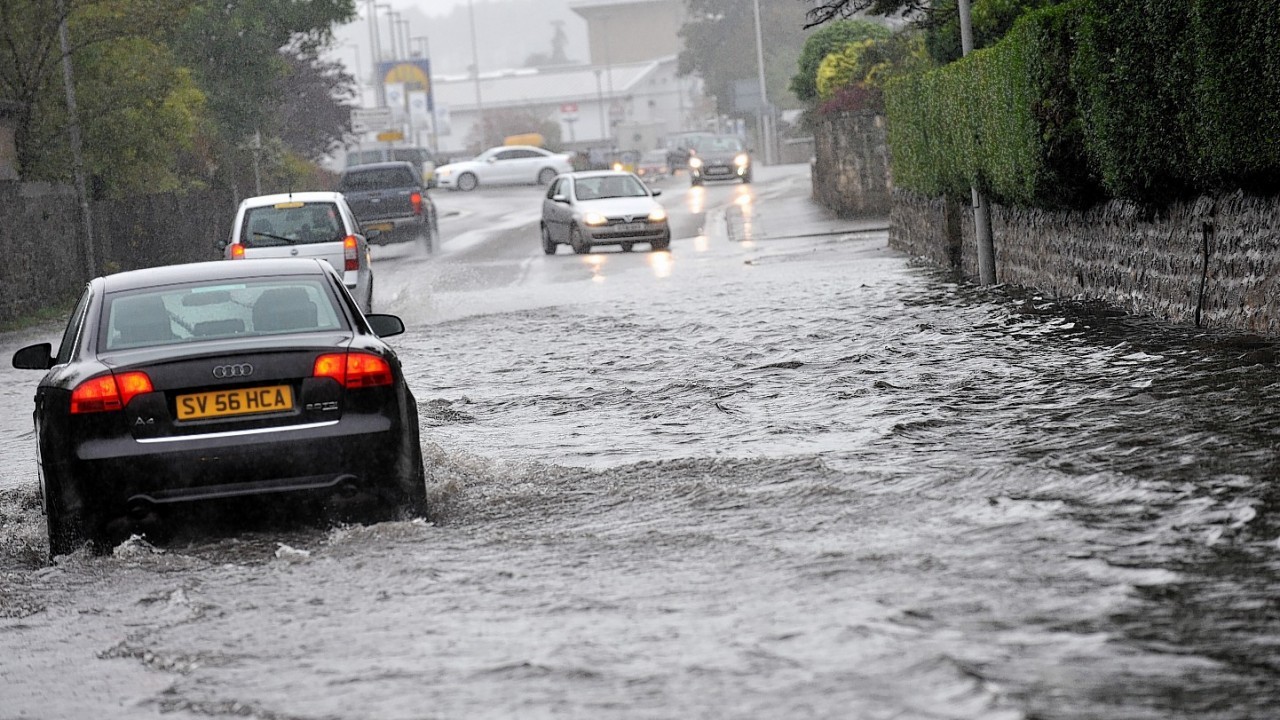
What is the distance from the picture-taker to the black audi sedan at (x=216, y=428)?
333 inches

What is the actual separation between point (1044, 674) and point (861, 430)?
5.81 m

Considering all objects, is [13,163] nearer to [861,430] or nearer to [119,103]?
[119,103]

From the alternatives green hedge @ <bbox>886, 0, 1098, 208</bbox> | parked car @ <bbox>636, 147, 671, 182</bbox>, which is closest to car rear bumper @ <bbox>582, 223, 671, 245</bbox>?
green hedge @ <bbox>886, 0, 1098, 208</bbox>

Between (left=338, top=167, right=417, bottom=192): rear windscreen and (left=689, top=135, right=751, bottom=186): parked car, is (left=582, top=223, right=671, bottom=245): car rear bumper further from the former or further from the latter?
(left=689, top=135, right=751, bottom=186): parked car

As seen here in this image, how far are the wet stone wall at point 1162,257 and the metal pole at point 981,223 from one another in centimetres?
13

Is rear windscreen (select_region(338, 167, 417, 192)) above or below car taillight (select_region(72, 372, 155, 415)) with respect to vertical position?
above

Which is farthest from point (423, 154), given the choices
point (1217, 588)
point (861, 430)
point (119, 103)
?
point (1217, 588)

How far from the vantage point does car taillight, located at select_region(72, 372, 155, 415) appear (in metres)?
8.52

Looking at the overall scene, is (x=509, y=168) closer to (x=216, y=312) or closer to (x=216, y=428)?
(x=216, y=312)

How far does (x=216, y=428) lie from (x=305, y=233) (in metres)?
14.5

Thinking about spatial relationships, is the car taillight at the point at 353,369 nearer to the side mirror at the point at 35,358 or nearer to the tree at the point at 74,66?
the side mirror at the point at 35,358

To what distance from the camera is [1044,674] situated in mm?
5637

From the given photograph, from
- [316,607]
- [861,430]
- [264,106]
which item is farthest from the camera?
[264,106]

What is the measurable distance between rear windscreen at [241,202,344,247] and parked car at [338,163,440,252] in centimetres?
1703
